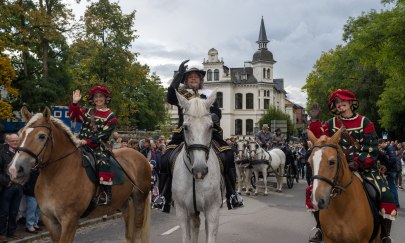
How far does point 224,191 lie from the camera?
641 cm

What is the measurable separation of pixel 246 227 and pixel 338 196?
560 centimetres

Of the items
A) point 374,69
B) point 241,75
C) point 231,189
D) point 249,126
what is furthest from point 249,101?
point 231,189

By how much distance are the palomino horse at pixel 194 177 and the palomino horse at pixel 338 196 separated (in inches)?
48.4

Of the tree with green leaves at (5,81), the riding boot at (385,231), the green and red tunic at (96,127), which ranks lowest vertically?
the riding boot at (385,231)

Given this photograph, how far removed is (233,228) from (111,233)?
9.26 ft

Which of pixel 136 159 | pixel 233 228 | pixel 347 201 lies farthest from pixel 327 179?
pixel 233 228

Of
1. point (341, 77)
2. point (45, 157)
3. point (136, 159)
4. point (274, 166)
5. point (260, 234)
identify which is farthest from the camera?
point (341, 77)

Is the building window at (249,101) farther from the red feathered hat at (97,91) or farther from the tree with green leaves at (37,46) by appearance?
the red feathered hat at (97,91)

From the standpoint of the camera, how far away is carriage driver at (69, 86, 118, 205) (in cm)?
696

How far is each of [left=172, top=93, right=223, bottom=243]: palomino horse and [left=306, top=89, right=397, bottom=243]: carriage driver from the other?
1.25 metres

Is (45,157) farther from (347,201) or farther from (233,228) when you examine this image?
(233,228)

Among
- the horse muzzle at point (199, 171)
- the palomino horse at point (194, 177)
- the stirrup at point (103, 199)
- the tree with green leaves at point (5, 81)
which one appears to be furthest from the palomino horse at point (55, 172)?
the tree with green leaves at point (5, 81)

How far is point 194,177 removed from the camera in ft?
17.1

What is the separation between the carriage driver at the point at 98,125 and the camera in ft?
22.9
